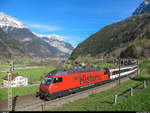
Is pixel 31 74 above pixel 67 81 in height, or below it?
below

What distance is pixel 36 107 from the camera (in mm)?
18422

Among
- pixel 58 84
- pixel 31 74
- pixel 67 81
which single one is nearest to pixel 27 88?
pixel 67 81

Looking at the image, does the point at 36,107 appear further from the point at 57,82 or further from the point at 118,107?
the point at 118,107

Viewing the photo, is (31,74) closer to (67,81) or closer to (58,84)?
(67,81)

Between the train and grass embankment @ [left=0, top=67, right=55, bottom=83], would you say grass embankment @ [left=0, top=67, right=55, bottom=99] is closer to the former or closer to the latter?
grass embankment @ [left=0, top=67, right=55, bottom=83]

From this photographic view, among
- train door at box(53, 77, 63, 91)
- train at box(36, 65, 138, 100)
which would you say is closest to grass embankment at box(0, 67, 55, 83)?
train at box(36, 65, 138, 100)

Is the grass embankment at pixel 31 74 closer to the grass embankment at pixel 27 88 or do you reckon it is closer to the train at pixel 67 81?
the grass embankment at pixel 27 88

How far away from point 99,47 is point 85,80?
576 ft

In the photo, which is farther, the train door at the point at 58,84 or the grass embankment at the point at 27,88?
the grass embankment at the point at 27,88

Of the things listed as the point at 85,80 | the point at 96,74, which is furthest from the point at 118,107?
the point at 96,74

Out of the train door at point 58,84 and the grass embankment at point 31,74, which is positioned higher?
the train door at point 58,84

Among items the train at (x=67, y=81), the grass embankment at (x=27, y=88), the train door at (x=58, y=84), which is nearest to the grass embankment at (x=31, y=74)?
the grass embankment at (x=27, y=88)

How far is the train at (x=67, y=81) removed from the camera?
21033 millimetres

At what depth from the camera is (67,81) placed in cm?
2331
